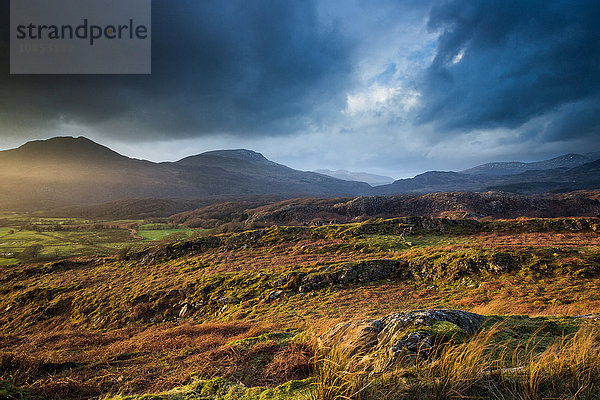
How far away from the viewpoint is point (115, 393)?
12.3 feet

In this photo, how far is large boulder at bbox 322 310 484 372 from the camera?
3.48 metres

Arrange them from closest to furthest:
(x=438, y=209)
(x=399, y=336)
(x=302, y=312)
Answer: (x=399, y=336) < (x=302, y=312) < (x=438, y=209)

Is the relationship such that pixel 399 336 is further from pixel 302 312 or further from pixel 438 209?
pixel 438 209

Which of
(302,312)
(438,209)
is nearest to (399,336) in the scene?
(302,312)

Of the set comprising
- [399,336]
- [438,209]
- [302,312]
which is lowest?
[302,312]

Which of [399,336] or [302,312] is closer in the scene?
[399,336]

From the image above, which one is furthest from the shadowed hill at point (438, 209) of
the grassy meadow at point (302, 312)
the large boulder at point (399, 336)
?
the large boulder at point (399, 336)

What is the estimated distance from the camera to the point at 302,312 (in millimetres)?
10164

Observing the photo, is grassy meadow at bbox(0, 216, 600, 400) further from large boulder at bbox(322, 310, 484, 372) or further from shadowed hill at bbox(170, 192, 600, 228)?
shadowed hill at bbox(170, 192, 600, 228)

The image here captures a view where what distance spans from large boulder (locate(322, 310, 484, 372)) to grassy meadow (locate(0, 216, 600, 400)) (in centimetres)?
15

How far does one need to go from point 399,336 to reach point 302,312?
7.00 metres

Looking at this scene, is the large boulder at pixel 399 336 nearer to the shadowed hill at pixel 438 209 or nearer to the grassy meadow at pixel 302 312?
the grassy meadow at pixel 302 312

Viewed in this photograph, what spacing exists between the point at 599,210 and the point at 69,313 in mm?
84392

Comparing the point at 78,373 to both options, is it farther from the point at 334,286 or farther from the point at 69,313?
the point at 69,313
